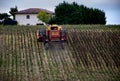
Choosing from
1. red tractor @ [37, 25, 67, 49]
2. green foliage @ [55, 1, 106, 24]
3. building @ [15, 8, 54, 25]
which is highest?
red tractor @ [37, 25, 67, 49]

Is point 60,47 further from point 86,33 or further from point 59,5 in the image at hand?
point 59,5

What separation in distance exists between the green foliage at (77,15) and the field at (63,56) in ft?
91.8

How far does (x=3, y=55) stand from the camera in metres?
23.3

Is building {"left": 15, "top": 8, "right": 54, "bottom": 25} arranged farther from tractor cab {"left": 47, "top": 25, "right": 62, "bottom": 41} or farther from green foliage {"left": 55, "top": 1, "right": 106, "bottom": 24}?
tractor cab {"left": 47, "top": 25, "right": 62, "bottom": 41}

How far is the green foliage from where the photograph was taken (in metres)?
56.6

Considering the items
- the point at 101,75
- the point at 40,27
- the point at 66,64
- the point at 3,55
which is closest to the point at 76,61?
the point at 66,64

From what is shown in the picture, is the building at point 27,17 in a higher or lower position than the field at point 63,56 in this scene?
lower

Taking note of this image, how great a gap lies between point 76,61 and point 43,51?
7.28ft

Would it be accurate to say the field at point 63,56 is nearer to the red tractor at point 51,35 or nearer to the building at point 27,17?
the red tractor at point 51,35

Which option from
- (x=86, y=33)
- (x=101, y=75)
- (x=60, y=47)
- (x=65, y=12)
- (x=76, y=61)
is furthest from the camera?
(x=65, y=12)

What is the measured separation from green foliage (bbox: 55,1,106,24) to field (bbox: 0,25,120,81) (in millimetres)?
27978

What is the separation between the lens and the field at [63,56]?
21047mm

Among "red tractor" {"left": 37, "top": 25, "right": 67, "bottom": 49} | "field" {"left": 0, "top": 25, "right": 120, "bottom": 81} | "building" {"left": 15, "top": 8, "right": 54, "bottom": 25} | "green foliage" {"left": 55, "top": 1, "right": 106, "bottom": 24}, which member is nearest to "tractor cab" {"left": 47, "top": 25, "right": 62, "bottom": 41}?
"red tractor" {"left": 37, "top": 25, "right": 67, "bottom": 49}

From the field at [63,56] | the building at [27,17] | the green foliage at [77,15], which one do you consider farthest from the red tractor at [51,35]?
the building at [27,17]
